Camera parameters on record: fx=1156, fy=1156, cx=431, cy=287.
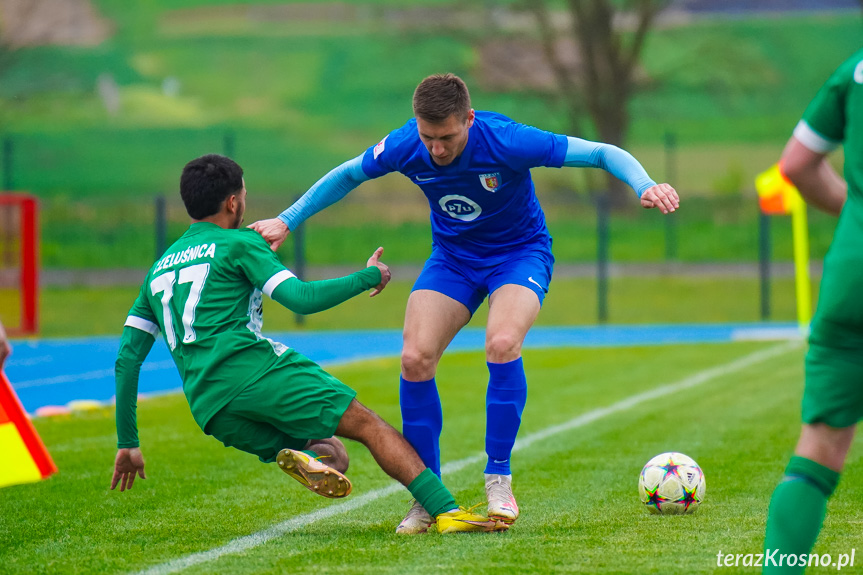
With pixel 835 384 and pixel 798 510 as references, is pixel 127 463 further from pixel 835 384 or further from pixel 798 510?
pixel 835 384

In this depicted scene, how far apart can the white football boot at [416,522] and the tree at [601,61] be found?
99.5ft

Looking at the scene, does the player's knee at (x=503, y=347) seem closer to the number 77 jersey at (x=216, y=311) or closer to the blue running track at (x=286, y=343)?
the number 77 jersey at (x=216, y=311)

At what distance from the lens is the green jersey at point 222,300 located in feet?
15.9

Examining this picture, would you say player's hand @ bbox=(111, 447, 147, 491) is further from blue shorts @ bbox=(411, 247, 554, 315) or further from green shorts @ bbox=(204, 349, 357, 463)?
blue shorts @ bbox=(411, 247, 554, 315)

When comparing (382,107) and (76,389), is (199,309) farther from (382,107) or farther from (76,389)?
(382,107)

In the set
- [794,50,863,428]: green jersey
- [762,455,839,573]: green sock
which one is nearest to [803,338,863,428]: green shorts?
[794,50,863,428]: green jersey

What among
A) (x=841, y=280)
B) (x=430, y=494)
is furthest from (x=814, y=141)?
(x=430, y=494)

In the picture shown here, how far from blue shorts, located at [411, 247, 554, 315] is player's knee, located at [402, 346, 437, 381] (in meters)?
0.37

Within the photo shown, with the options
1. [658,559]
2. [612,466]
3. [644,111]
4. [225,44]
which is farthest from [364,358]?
[225,44]

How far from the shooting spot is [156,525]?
5414 millimetres

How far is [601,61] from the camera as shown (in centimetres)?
3584

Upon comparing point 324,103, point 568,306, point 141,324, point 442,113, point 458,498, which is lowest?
point 568,306

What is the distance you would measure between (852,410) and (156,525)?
329 cm

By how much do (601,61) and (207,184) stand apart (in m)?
32.1
